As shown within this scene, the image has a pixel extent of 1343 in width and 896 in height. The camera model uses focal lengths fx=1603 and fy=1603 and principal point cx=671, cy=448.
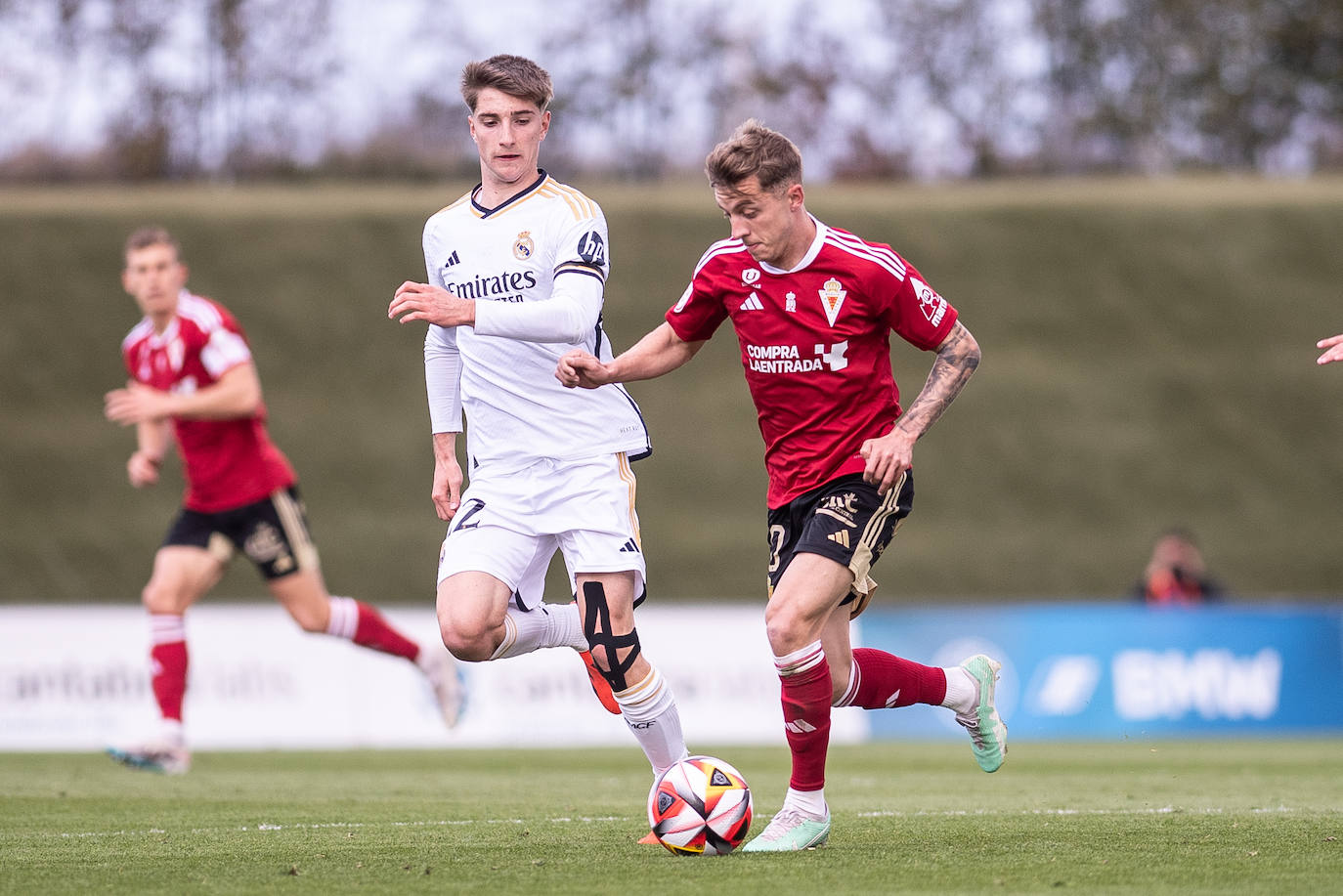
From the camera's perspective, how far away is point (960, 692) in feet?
19.5

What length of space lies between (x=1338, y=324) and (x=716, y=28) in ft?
27.4

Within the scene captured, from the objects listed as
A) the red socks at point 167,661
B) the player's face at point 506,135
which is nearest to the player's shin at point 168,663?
the red socks at point 167,661

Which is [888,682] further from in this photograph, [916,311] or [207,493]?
[207,493]

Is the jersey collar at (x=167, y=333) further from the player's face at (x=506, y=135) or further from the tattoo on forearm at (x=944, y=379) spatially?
the tattoo on forearm at (x=944, y=379)

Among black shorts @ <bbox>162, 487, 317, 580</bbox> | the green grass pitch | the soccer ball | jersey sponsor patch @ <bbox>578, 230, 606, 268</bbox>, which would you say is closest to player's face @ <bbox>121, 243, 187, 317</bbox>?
black shorts @ <bbox>162, 487, 317, 580</bbox>

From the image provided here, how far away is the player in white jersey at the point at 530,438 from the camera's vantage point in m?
5.55

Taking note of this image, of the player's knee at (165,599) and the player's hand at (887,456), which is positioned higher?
the player's hand at (887,456)

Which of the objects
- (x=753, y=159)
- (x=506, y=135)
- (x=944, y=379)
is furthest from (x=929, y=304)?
(x=506, y=135)

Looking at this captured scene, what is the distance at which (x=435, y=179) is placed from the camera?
65.8ft

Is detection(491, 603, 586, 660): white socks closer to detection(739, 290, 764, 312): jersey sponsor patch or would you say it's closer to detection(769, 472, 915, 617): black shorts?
detection(769, 472, 915, 617): black shorts

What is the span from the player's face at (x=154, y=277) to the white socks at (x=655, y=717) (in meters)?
4.58

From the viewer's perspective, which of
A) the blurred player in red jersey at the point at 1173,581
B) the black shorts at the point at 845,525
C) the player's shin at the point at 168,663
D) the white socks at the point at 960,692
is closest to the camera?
the black shorts at the point at 845,525

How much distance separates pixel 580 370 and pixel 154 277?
4488 millimetres

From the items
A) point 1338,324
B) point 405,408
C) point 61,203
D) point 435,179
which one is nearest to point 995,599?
point 1338,324
